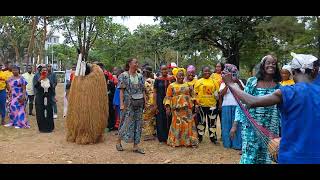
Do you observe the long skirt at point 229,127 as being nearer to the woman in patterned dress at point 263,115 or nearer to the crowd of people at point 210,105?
the crowd of people at point 210,105

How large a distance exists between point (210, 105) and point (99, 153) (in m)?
2.27

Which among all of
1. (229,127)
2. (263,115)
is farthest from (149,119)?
(263,115)

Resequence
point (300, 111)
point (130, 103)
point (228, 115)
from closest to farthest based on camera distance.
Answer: point (300, 111), point (130, 103), point (228, 115)

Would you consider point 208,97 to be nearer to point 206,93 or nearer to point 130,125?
point 206,93

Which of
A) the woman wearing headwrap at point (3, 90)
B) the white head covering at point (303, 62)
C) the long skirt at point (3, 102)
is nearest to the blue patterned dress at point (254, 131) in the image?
the white head covering at point (303, 62)

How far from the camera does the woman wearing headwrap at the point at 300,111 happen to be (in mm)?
2693

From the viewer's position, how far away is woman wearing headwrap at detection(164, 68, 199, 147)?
734cm

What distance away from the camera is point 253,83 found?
4109mm

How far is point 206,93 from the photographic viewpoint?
25.0ft

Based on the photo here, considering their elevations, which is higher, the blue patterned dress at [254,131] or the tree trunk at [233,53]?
the tree trunk at [233,53]

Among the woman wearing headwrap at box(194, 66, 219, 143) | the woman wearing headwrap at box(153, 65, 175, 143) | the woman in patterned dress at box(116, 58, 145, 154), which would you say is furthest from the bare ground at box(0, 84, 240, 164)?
the woman wearing headwrap at box(194, 66, 219, 143)

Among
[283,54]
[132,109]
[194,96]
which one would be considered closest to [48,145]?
[132,109]

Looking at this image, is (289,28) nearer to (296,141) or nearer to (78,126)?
(78,126)

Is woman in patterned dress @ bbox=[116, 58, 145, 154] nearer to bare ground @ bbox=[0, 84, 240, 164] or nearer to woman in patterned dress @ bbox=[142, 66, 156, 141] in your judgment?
bare ground @ bbox=[0, 84, 240, 164]
